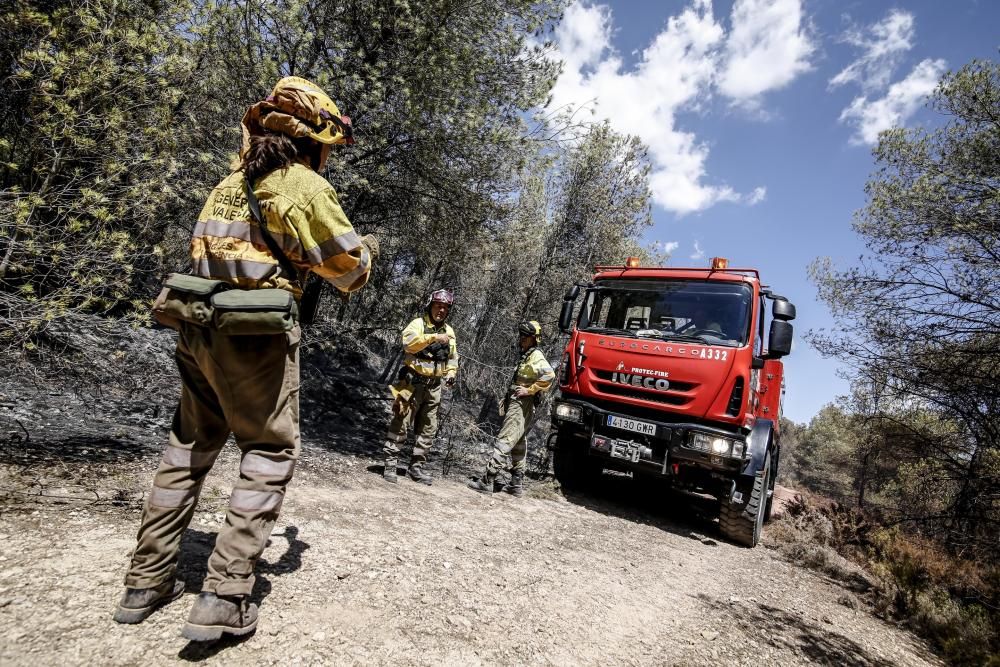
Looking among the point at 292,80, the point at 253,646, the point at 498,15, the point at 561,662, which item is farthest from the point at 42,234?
the point at 498,15

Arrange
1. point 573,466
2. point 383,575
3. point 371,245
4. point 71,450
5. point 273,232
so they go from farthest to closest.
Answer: point 573,466
point 71,450
point 383,575
point 371,245
point 273,232

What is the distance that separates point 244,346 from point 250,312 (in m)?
0.16

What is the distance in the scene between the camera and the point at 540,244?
12922mm

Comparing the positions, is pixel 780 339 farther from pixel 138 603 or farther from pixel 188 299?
pixel 138 603

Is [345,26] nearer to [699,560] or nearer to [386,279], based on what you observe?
[386,279]

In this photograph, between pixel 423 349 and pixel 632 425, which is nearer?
pixel 423 349

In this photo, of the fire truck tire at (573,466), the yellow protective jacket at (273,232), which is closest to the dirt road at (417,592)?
the yellow protective jacket at (273,232)

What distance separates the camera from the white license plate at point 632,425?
5.48 metres

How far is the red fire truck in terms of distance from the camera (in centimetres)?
526

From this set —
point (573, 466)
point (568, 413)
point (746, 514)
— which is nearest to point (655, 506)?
point (573, 466)

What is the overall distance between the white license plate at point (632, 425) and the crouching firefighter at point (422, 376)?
1.95 meters

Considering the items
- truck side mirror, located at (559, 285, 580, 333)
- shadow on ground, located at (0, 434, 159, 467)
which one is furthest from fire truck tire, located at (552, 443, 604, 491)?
shadow on ground, located at (0, 434, 159, 467)

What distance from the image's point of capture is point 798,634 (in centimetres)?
342

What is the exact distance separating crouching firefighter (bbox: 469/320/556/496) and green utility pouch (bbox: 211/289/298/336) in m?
4.45
